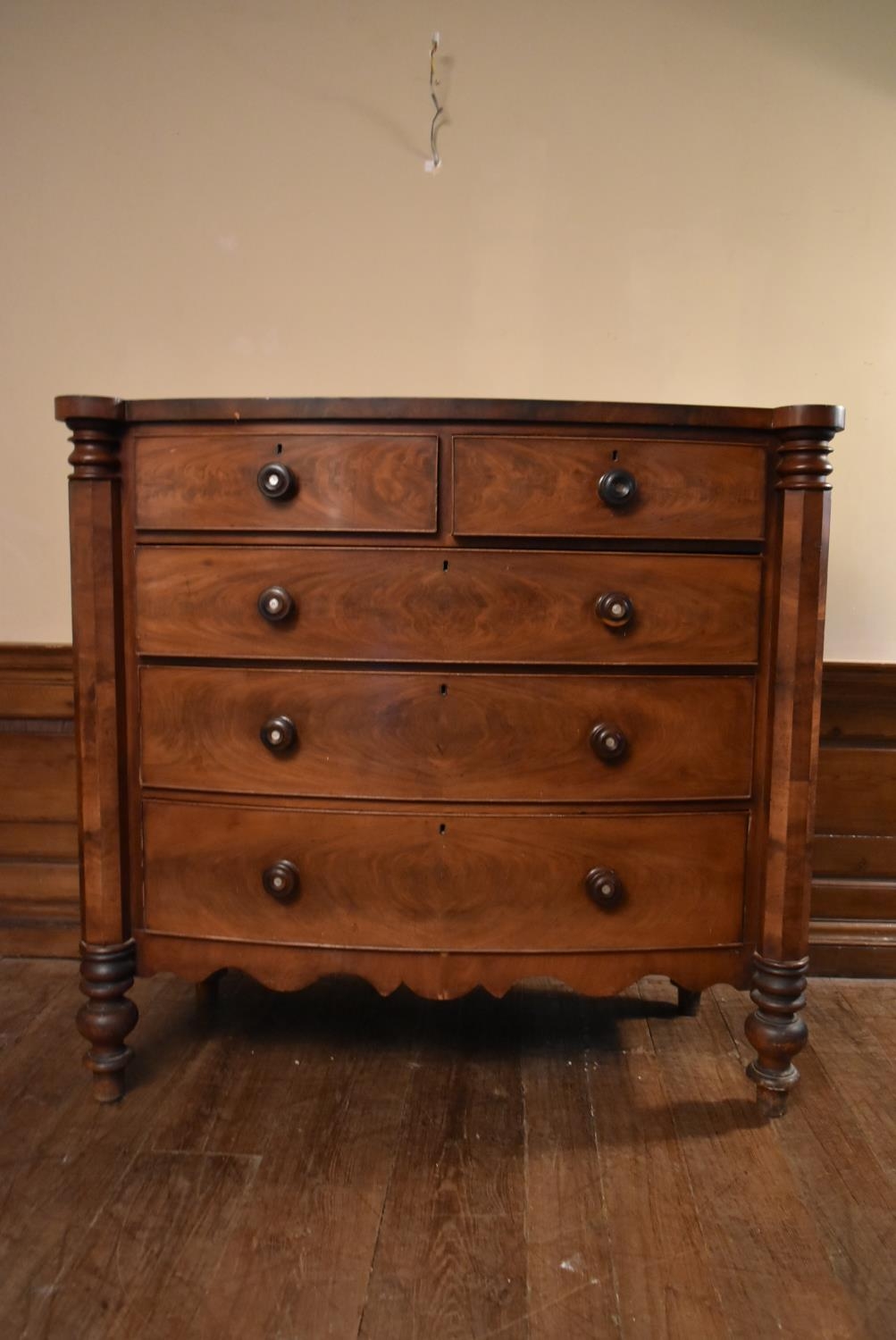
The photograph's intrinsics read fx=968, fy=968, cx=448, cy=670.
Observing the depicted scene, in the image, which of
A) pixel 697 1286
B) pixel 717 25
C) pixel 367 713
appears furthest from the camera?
pixel 717 25

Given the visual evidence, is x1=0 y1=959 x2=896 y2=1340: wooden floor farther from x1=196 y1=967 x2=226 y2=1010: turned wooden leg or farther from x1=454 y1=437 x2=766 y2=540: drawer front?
x1=454 y1=437 x2=766 y2=540: drawer front

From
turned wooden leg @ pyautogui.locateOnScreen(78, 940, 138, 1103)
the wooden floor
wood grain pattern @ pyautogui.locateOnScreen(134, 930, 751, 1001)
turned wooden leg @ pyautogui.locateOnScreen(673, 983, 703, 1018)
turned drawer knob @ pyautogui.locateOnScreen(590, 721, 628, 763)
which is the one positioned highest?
turned drawer knob @ pyautogui.locateOnScreen(590, 721, 628, 763)

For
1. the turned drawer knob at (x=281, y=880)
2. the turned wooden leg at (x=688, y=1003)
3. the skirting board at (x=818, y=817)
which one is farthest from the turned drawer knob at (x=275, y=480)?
the turned wooden leg at (x=688, y=1003)

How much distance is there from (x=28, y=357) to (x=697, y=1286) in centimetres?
210

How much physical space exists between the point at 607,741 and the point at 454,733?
0.24 m

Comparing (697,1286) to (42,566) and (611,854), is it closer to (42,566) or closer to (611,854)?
(611,854)

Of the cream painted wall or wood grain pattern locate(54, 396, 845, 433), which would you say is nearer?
wood grain pattern locate(54, 396, 845, 433)

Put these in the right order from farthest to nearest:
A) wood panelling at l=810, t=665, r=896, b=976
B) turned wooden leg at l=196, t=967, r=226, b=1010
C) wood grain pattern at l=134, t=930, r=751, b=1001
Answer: wood panelling at l=810, t=665, r=896, b=976, turned wooden leg at l=196, t=967, r=226, b=1010, wood grain pattern at l=134, t=930, r=751, b=1001

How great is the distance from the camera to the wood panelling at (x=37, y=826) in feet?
7.17

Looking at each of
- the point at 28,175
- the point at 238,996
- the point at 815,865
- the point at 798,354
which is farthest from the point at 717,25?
the point at 238,996

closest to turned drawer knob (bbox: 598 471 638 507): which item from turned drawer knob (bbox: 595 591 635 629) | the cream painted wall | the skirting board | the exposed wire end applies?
turned drawer knob (bbox: 595 591 635 629)

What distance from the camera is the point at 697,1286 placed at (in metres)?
1.20

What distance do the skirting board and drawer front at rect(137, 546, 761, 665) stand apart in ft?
2.38

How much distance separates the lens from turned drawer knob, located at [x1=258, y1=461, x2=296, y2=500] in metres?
1.44
